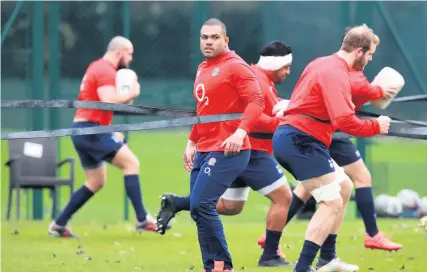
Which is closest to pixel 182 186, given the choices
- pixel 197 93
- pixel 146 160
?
pixel 146 160

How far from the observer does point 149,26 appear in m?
15.6

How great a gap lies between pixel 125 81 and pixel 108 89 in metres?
0.19

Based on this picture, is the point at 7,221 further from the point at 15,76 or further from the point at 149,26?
the point at 149,26

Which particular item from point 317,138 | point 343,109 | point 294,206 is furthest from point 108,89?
point 343,109

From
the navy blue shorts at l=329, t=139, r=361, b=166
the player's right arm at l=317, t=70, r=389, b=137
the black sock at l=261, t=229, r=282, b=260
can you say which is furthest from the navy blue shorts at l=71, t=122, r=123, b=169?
the player's right arm at l=317, t=70, r=389, b=137

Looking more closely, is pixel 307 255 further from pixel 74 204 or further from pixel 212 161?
pixel 74 204

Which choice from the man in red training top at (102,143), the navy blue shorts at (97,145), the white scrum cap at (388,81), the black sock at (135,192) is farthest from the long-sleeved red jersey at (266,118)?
the black sock at (135,192)

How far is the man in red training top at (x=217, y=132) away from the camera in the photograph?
28.6 feet

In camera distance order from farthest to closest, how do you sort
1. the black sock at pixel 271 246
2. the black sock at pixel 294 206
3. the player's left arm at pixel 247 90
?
the black sock at pixel 294 206 < the black sock at pixel 271 246 < the player's left arm at pixel 247 90

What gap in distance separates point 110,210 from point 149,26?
2717 mm

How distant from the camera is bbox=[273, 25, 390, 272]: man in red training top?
8750 millimetres

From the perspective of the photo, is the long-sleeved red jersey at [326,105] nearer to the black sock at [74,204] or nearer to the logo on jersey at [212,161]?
the logo on jersey at [212,161]

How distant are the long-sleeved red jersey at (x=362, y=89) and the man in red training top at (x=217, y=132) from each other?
111 centimetres

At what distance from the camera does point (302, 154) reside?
346 inches
